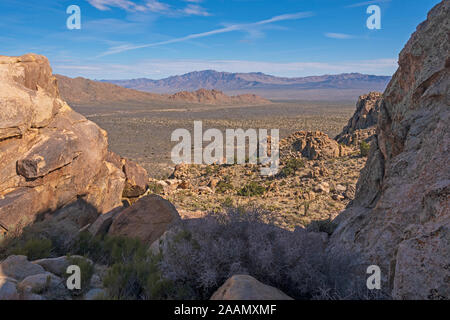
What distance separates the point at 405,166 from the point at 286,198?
9.33 meters

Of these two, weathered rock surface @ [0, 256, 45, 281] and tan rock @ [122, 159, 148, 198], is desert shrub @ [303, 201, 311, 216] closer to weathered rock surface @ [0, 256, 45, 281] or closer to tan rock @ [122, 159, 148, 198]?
tan rock @ [122, 159, 148, 198]

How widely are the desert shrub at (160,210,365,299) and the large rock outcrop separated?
4.97m

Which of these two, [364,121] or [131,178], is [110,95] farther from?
[131,178]

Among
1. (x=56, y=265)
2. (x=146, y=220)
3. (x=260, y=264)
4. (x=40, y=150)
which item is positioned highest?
(x=40, y=150)

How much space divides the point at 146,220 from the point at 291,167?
11328 millimetres

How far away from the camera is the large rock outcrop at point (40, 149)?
772 centimetres

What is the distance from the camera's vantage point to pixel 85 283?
13.4 feet

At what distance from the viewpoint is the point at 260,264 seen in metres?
3.72

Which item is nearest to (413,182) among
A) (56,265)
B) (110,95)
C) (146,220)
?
(56,265)

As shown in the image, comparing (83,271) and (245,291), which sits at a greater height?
(245,291)

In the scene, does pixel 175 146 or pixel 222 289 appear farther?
pixel 175 146
